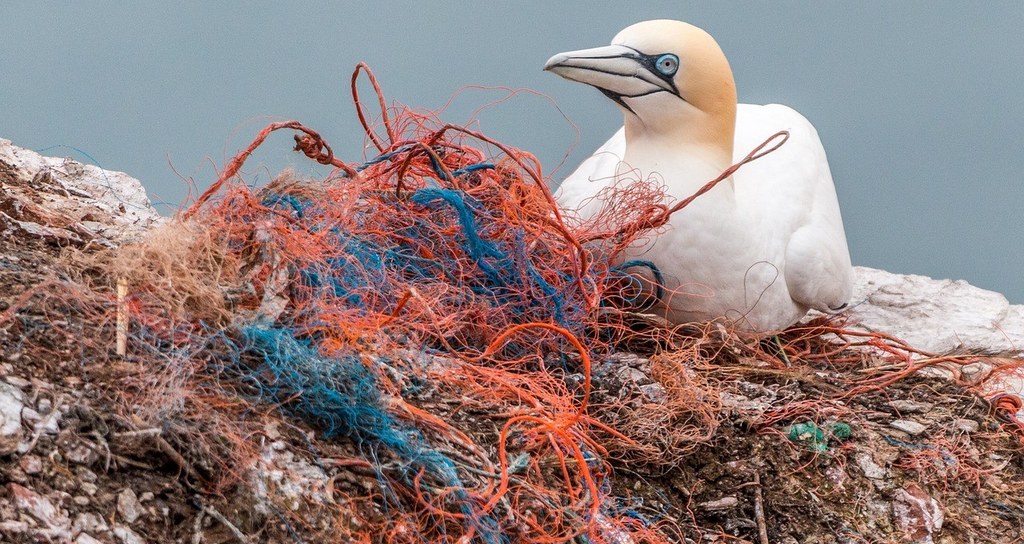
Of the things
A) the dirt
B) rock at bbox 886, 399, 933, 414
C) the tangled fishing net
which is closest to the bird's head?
the tangled fishing net

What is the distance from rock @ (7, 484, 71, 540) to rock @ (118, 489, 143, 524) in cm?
14

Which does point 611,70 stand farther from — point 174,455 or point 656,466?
point 174,455

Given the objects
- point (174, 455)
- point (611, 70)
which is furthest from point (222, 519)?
point (611, 70)

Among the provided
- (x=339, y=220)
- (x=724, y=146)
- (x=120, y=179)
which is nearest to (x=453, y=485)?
(x=339, y=220)

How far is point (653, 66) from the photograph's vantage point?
17.5ft

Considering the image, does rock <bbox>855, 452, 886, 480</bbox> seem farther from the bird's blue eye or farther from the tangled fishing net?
the bird's blue eye

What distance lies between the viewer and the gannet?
5.36 meters

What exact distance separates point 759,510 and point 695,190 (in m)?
1.55

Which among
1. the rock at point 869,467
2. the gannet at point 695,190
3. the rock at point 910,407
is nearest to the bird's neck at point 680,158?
the gannet at point 695,190

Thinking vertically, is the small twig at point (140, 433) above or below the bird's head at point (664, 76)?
below

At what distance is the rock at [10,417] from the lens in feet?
10.7

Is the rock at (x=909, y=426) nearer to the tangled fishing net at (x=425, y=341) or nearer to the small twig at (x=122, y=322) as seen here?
the tangled fishing net at (x=425, y=341)

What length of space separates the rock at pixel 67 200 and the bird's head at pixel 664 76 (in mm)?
1912

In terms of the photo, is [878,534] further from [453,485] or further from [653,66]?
[653,66]
